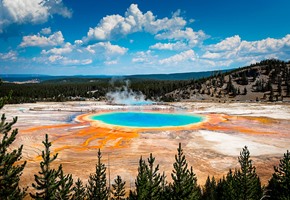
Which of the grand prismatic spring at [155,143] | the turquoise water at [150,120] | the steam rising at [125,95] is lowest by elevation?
the grand prismatic spring at [155,143]

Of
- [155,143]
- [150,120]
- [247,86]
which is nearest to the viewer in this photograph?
[155,143]

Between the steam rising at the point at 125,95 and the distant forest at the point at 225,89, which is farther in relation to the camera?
the steam rising at the point at 125,95

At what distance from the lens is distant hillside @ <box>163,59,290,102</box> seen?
114m

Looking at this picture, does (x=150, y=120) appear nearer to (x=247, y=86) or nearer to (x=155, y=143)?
(x=155, y=143)

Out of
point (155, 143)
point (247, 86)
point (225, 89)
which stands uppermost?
point (247, 86)

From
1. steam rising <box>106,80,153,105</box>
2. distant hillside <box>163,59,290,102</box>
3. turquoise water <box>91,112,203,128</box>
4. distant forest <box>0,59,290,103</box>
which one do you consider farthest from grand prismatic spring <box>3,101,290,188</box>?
steam rising <box>106,80,153,105</box>

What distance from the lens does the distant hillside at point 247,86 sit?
374ft

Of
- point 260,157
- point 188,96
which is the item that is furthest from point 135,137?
point 188,96

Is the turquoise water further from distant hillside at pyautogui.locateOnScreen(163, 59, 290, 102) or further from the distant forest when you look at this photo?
distant hillside at pyautogui.locateOnScreen(163, 59, 290, 102)

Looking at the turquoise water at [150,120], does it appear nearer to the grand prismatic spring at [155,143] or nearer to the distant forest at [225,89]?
the grand prismatic spring at [155,143]

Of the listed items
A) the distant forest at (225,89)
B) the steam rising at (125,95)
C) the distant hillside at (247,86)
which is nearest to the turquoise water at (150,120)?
the distant forest at (225,89)

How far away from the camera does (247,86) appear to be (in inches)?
5017

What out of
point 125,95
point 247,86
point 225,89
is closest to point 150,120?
point 125,95

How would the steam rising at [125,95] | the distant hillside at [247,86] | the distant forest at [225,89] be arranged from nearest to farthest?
the distant hillside at [247,86], the distant forest at [225,89], the steam rising at [125,95]
